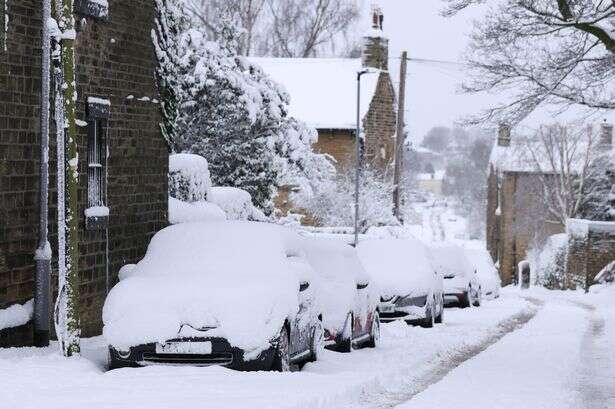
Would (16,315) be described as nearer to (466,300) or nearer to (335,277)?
(335,277)

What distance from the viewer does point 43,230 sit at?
1430 cm

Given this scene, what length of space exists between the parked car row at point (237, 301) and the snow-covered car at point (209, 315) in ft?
0.03

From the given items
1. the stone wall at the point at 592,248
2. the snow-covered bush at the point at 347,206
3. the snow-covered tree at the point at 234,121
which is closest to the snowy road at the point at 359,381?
the snow-covered tree at the point at 234,121

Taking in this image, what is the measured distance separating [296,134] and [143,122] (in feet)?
49.0

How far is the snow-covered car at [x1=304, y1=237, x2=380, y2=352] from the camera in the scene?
1555 centimetres

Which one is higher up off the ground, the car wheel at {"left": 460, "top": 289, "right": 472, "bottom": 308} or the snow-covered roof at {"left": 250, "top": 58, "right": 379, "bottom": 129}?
the snow-covered roof at {"left": 250, "top": 58, "right": 379, "bottom": 129}

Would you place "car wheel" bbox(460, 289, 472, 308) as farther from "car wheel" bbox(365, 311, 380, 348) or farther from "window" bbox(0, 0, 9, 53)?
"window" bbox(0, 0, 9, 53)

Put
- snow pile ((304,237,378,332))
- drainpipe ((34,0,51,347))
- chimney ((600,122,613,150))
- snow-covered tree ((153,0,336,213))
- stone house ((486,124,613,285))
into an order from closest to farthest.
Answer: drainpipe ((34,0,51,347))
snow pile ((304,237,378,332))
snow-covered tree ((153,0,336,213))
chimney ((600,122,613,150))
stone house ((486,124,613,285))

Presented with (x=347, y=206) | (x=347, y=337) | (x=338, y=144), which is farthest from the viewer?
(x=338, y=144)

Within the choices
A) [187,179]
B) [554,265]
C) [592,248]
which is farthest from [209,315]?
[554,265]

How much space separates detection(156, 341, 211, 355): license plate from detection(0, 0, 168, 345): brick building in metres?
2.82

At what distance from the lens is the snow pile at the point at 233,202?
85.3 ft

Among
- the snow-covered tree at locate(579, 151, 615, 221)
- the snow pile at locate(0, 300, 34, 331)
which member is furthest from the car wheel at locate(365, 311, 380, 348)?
the snow-covered tree at locate(579, 151, 615, 221)

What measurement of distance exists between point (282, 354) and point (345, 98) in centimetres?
4558
